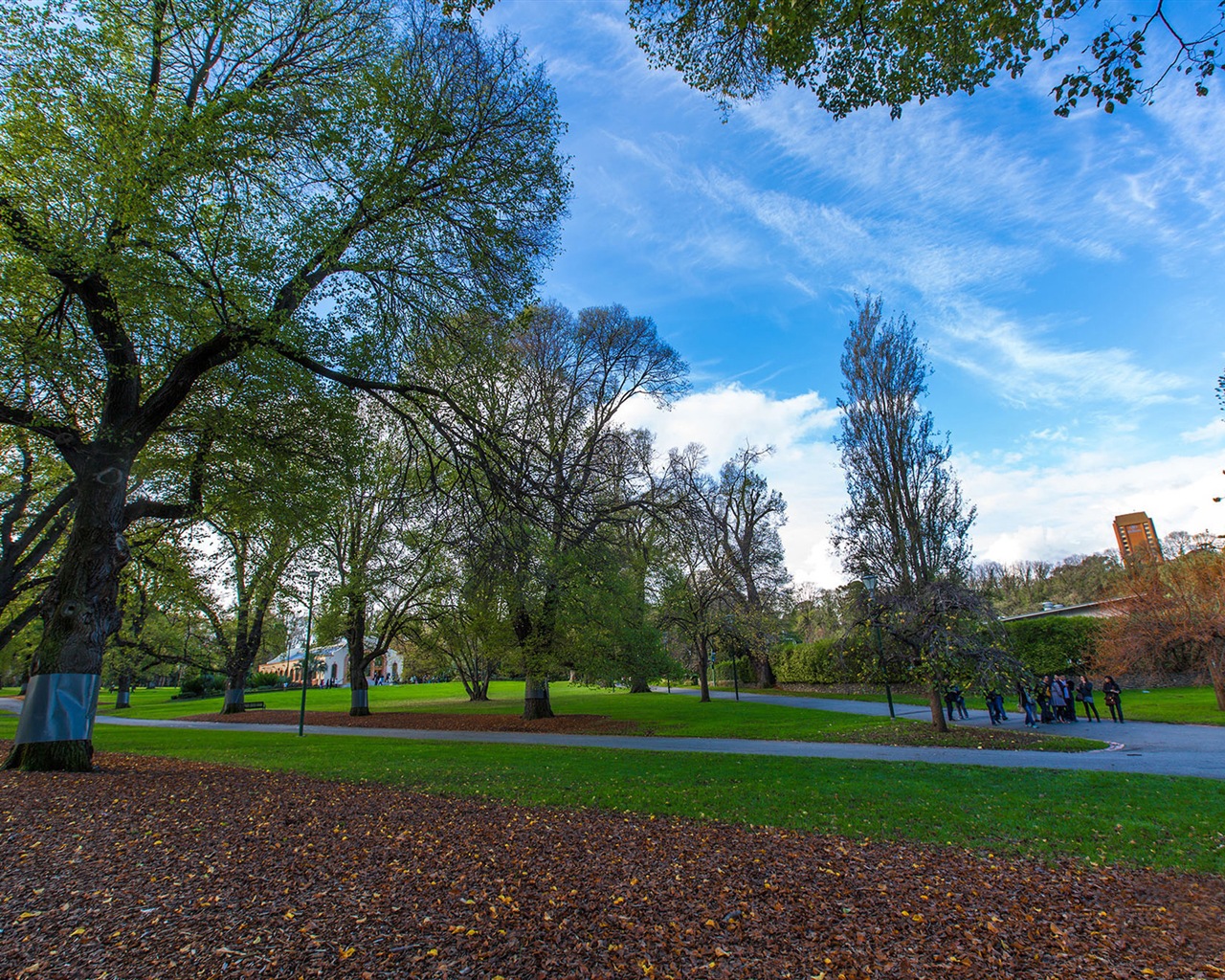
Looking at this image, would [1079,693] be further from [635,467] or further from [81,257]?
[81,257]

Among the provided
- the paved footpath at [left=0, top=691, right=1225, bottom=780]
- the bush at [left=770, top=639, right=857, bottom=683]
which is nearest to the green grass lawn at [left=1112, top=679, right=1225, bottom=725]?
the paved footpath at [left=0, top=691, right=1225, bottom=780]

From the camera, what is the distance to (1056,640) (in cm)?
2897

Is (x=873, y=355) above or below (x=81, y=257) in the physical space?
above

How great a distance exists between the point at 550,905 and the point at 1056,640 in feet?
107

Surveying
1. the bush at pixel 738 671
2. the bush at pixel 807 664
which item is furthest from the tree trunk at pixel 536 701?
the bush at pixel 738 671

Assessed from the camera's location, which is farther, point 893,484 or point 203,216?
point 893,484

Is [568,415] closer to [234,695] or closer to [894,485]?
[894,485]

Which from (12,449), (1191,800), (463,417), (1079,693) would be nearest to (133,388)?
(463,417)

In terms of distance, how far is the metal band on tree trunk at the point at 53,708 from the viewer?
30.9 ft

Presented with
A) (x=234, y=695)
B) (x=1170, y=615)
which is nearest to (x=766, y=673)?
(x=1170, y=615)

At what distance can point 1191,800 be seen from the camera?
25.9 feet

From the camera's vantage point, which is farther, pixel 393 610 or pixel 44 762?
pixel 393 610

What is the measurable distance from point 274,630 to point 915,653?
103 ft

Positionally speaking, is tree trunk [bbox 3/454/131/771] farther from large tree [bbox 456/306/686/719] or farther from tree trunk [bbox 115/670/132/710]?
tree trunk [bbox 115/670/132/710]
